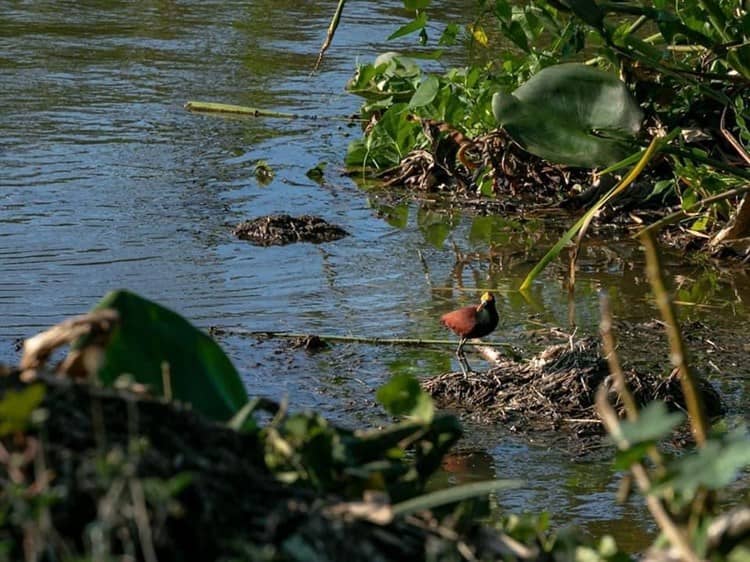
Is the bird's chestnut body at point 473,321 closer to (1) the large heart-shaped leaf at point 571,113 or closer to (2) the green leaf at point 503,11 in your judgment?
(1) the large heart-shaped leaf at point 571,113

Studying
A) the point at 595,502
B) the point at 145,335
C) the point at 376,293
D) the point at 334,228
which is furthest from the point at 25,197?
the point at 145,335

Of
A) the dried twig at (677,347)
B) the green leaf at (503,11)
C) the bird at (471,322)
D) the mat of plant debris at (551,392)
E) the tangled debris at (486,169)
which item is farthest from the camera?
the tangled debris at (486,169)

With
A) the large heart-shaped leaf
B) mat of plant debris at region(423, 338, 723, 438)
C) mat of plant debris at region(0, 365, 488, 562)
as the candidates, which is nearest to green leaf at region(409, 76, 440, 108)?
the large heart-shaped leaf

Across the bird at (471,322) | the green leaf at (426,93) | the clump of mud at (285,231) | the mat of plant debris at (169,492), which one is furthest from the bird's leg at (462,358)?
the mat of plant debris at (169,492)

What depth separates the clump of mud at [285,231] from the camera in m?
6.77

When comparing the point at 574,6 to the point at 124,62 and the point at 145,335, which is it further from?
the point at 124,62

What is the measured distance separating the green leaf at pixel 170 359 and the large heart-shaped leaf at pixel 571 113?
3.36m

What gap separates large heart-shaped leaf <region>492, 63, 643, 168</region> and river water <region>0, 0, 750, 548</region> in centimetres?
80

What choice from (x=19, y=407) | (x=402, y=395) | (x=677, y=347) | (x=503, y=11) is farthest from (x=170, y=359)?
(x=503, y=11)

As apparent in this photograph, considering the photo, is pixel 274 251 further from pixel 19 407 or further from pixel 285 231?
pixel 19 407

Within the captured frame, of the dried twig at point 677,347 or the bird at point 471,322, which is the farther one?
the bird at point 471,322

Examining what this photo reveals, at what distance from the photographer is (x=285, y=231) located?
22.4 ft

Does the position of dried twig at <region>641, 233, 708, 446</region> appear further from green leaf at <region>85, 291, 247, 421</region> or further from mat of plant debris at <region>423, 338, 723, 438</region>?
mat of plant debris at <region>423, 338, 723, 438</region>

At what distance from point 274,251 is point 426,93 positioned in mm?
1412
